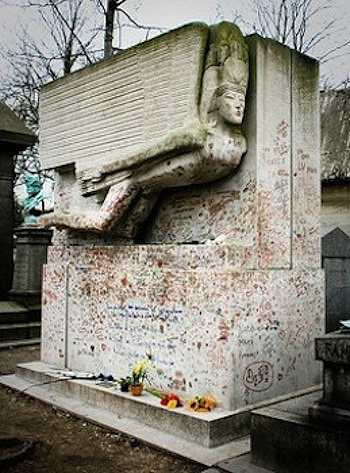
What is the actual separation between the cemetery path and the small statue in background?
6.34m

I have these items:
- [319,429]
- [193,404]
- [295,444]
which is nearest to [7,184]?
[193,404]

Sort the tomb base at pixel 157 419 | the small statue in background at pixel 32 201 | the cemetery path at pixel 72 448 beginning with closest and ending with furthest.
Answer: the cemetery path at pixel 72 448 < the tomb base at pixel 157 419 < the small statue in background at pixel 32 201

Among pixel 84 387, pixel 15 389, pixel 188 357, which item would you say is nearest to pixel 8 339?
pixel 15 389

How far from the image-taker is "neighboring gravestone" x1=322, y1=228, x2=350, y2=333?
7531 millimetres

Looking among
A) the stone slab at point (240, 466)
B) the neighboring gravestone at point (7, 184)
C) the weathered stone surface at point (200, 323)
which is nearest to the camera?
the stone slab at point (240, 466)

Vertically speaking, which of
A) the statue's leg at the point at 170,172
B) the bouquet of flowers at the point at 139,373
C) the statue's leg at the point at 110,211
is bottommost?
the bouquet of flowers at the point at 139,373

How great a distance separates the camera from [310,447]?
10.9 feet

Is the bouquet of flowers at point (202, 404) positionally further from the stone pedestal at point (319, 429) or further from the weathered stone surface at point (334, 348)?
the weathered stone surface at point (334, 348)

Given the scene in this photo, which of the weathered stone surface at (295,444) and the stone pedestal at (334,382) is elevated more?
the stone pedestal at (334,382)

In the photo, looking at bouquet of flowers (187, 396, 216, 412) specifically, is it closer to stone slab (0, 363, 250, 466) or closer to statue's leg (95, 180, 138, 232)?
stone slab (0, 363, 250, 466)

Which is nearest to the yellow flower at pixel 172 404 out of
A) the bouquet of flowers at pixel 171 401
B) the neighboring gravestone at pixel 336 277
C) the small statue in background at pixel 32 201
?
the bouquet of flowers at pixel 171 401

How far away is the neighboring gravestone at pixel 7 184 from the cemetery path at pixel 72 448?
5450 millimetres

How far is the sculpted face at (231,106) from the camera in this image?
4.53 m

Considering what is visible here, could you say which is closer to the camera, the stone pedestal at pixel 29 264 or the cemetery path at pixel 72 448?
the cemetery path at pixel 72 448
